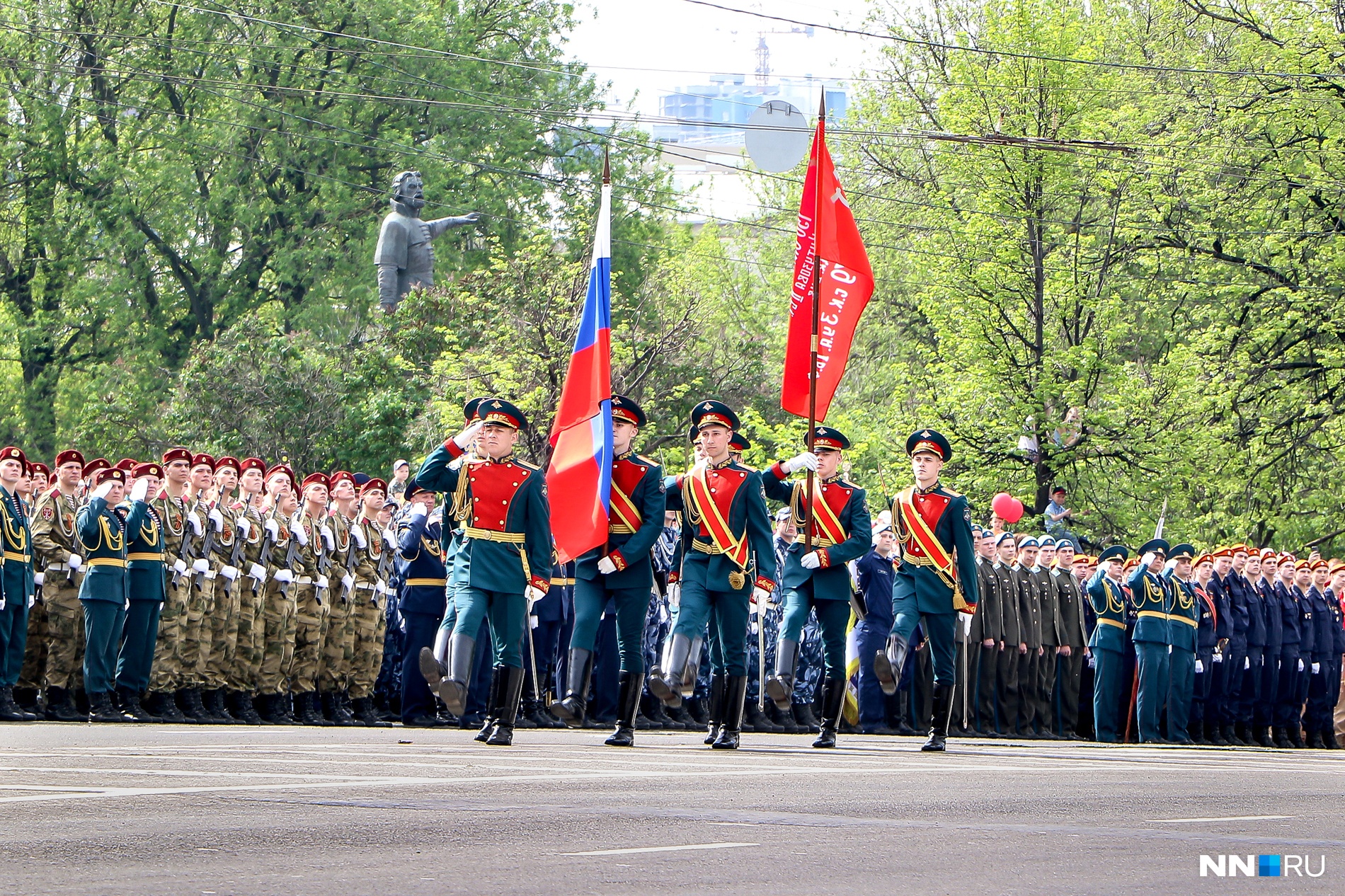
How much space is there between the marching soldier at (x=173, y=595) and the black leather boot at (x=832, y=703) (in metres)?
4.23

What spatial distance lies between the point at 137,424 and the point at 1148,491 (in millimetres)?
18277

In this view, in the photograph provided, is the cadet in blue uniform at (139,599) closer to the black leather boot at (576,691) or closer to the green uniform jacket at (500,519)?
the green uniform jacket at (500,519)

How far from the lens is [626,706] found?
478 inches

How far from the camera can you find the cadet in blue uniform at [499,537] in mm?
11344

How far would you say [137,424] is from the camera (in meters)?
37.4

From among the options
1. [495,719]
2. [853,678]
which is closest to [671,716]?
[853,678]

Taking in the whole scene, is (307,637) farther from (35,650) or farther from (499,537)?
(499,537)

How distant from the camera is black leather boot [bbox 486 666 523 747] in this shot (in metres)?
11.5

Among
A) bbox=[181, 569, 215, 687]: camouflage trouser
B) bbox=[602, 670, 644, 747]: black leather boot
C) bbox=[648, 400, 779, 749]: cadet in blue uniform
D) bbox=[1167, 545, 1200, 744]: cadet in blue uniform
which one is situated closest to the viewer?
bbox=[602, 670, 644, 747]: black leather boot

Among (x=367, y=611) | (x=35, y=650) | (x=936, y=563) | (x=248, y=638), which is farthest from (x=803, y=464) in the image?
(x=35, y=650)


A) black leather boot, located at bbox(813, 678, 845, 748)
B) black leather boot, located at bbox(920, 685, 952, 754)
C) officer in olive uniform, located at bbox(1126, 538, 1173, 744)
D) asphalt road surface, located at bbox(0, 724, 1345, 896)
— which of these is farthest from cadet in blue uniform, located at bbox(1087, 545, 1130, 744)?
asphalt road surface, located at bbox(0, 724, 1345, 896)

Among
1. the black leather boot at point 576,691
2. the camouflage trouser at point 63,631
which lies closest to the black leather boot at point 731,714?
the black leather boot at point 576,691

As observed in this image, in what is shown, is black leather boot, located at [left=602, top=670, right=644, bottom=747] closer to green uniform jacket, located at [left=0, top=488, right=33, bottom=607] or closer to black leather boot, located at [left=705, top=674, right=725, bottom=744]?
black leather boot, located at [left=705, top=674, right=725, bottom=744]

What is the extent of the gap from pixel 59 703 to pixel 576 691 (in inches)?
161
